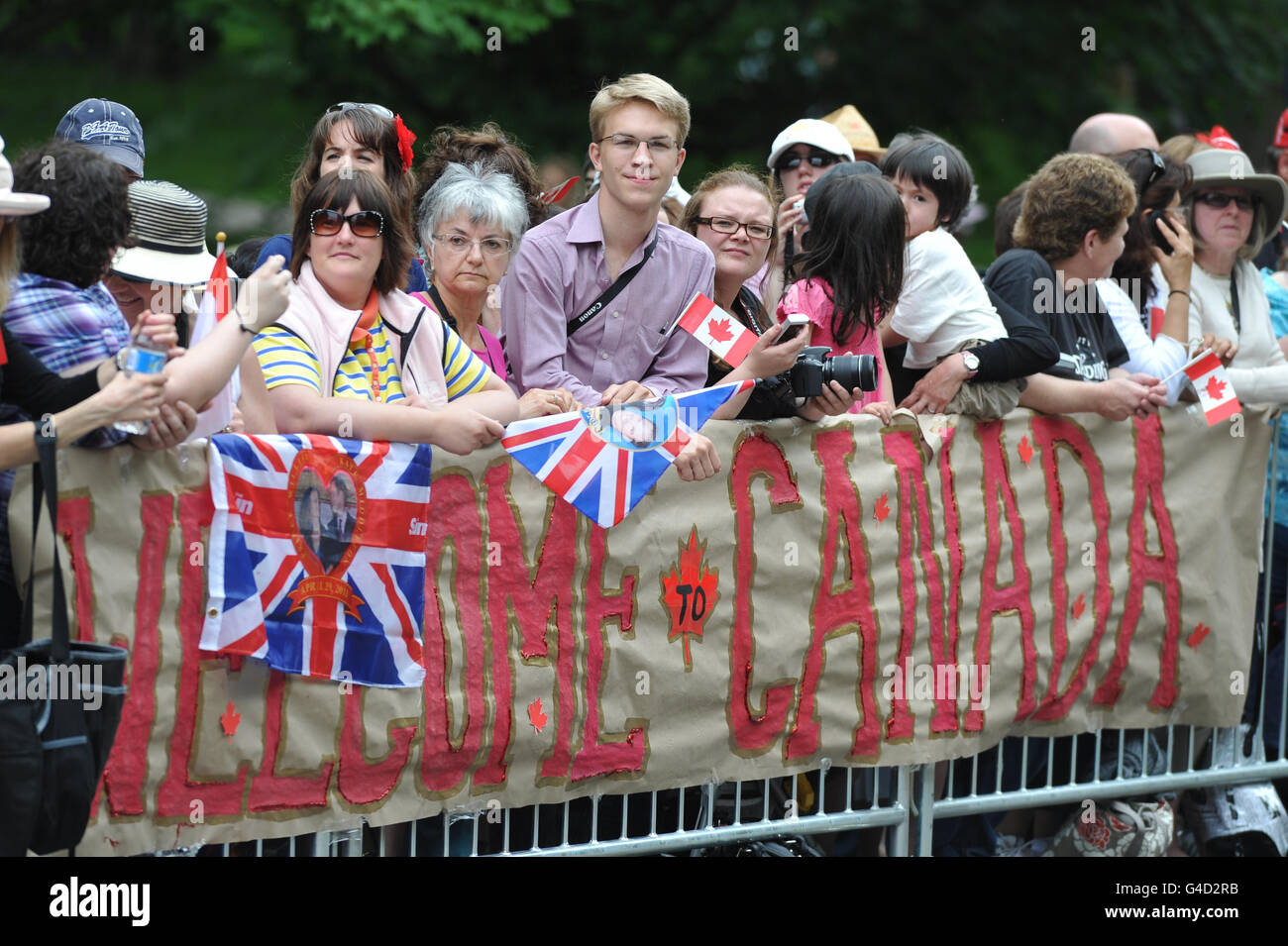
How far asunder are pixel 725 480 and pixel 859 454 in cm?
55

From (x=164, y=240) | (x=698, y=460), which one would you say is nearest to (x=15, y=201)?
(x=164, y=240)

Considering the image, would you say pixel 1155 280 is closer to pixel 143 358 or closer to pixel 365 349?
pixel 365 349

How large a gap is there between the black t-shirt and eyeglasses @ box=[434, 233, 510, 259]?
1845 mm

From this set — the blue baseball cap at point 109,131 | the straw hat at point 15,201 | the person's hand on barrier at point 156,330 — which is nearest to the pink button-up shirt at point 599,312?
the blue baseball cap at point 109,131

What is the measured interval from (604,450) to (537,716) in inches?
30.1

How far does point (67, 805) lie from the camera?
3.39 metres

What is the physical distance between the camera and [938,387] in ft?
17.3

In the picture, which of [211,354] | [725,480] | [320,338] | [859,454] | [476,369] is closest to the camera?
[211,354]

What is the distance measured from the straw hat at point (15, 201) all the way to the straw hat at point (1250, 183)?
4.61 meters

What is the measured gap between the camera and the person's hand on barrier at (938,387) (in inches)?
206

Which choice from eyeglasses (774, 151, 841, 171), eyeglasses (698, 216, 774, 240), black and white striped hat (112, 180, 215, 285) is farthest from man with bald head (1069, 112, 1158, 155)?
black and white striped hat (112, 180, 215, 285)

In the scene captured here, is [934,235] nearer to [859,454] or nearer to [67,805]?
[859,454]

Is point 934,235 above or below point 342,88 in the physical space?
below
